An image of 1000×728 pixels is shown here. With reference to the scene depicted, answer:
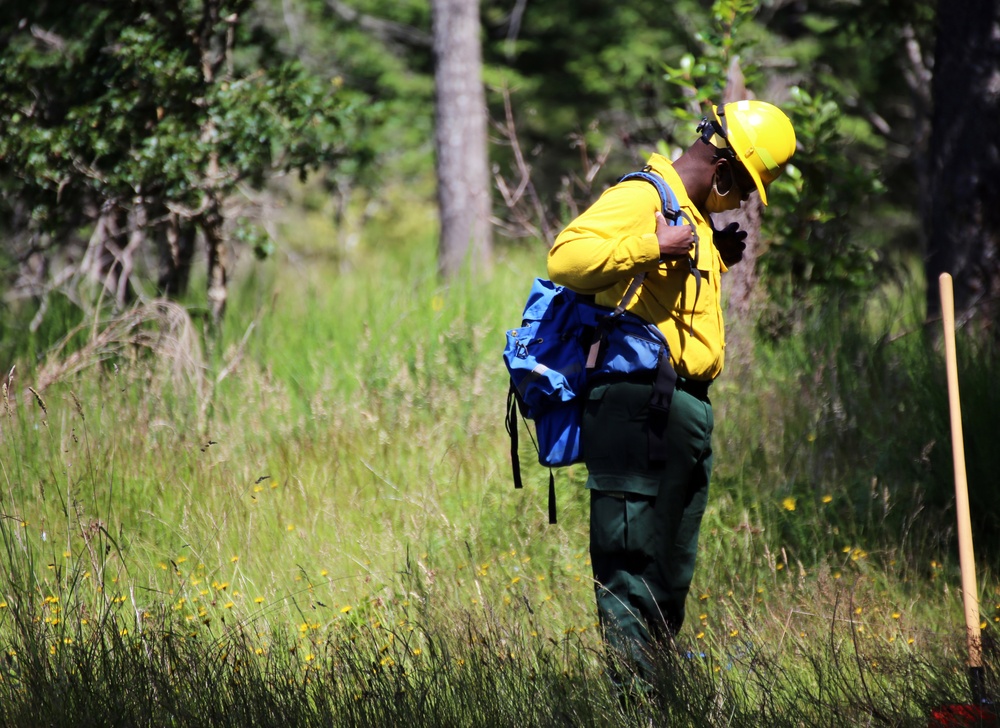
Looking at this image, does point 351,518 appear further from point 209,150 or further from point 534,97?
point 534,97

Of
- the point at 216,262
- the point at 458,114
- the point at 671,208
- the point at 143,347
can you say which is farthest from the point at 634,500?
the point at 458,114

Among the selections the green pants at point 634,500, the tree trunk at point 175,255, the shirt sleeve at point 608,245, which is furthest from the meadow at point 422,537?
the shirt sleeve at point 608,245

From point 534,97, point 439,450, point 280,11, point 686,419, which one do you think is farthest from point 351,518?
point 534,97

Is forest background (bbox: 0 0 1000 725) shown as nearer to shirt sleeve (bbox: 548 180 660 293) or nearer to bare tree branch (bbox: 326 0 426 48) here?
shirt sleeve (bbox: 548 180 660 293)

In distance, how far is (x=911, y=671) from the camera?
3143 mm

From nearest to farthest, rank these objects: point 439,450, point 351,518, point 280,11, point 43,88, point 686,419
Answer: point 686,419, point 351,518, point 439,450, point 43,88, point 280,11

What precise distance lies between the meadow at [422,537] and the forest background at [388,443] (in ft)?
0.07

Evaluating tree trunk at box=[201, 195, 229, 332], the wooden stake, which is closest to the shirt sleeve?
the wooden stake

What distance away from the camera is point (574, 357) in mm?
3258

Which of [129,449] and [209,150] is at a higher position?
[209,150]

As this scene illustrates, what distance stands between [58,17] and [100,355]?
3046 millimetres

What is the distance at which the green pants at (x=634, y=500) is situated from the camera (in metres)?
3.21

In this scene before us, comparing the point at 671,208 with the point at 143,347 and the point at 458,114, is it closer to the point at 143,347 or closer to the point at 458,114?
the point at 143,347

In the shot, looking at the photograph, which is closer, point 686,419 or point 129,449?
point 686,419
